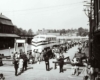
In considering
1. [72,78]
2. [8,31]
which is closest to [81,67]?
[72,78]

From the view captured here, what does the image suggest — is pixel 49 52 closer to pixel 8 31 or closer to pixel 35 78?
pixel 35 78

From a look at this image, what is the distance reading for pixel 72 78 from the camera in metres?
Answer: 12.0

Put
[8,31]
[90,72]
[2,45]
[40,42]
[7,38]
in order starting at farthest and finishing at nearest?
[8,31] < [7,38] < [2,45] < [40,42] < [90,72]

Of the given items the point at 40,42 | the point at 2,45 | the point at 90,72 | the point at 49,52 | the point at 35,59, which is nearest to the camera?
the point at 90,72

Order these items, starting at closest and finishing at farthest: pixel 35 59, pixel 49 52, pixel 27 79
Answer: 1. pixel 27 79
2. pixel 35 59
3. pixel 49 52

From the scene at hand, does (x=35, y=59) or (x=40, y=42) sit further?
(x=40, y=42)

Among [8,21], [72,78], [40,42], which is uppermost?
[8,21]

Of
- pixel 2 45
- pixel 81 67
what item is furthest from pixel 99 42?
pixel 2 45

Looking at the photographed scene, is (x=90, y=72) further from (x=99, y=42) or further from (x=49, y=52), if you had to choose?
(x=49, y=52)

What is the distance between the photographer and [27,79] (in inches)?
462

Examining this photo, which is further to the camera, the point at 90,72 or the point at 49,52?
the point at 49,52

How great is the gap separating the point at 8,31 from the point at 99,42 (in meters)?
39.8

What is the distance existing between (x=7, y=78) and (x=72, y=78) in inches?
170

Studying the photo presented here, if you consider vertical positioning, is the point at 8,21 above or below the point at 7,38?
above
